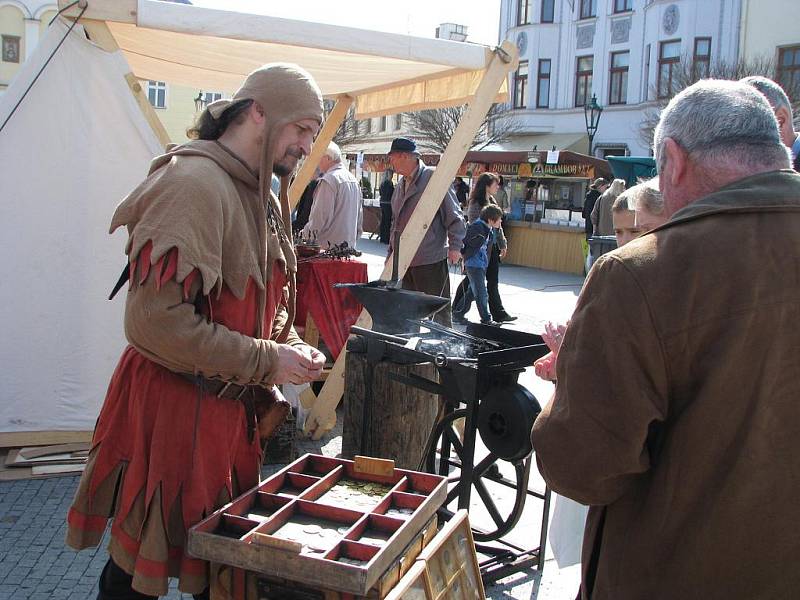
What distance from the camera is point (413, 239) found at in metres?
4.75

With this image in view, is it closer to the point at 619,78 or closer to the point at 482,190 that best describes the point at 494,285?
the point at 482,190

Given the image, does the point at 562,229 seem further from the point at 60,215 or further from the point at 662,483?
the point at 662,483

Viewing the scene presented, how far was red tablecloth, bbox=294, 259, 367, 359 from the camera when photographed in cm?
541

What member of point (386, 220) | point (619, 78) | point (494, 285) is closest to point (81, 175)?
point (494, 285)

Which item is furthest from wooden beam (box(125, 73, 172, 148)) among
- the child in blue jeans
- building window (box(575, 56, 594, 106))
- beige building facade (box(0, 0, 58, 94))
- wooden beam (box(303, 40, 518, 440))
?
beige building facade (box(0, 0, 58, 94))

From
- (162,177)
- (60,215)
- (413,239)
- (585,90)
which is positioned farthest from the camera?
(585,90)

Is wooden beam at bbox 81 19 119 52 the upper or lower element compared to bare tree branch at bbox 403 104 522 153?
lower

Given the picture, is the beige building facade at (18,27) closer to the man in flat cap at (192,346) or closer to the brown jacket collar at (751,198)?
the man in flat cap at (192,346)

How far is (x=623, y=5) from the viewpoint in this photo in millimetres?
32781

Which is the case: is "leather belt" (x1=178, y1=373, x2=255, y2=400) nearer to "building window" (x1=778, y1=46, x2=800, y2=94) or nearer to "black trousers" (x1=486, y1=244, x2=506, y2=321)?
"black trousers" (x1=486, y1=244, x2=506, y2=321)

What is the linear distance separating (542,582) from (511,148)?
34.3m

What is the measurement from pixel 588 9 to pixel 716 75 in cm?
1121

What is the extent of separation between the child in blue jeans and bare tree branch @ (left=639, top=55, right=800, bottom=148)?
49.9 ft

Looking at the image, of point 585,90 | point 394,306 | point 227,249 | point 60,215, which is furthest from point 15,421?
point 585,90
